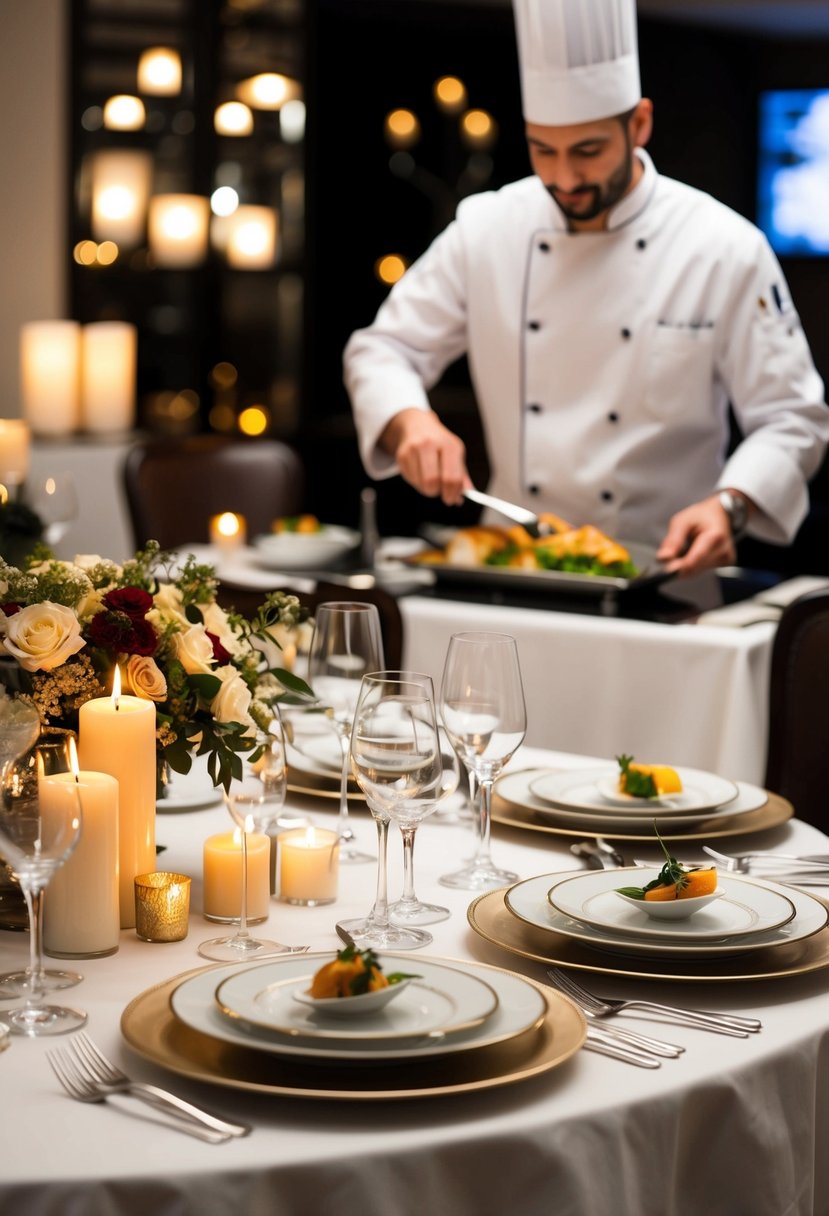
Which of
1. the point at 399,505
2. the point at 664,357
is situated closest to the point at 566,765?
the point at 664,357

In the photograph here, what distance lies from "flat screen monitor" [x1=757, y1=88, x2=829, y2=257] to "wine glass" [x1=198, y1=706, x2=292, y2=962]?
22.1 ft

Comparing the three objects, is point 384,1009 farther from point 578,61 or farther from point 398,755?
point 578,61

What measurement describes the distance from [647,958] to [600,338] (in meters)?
1.96

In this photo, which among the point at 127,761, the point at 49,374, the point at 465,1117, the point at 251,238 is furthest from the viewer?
the point at 251,238

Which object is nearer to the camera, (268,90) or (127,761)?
(127,761)

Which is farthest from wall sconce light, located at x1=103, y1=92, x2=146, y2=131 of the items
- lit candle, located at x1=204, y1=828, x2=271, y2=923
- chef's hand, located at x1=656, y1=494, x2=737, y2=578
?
lit candle, located at x1=204, y1=828, x2=271, y2=923

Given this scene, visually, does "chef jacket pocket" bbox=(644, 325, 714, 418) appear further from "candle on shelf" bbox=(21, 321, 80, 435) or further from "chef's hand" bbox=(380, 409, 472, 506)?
"candle on shelf" bbox=(21, 321, 80, 435)

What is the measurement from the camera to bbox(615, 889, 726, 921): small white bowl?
1.21 metres

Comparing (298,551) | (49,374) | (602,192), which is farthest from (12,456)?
(602,192)

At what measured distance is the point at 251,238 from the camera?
5801 mm

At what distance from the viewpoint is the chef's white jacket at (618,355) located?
112 inches

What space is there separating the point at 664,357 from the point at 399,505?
143 inches

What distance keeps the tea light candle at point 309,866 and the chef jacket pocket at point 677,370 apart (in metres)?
1.74

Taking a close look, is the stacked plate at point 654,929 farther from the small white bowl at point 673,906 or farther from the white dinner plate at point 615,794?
the white dinner plate at point 615,794
